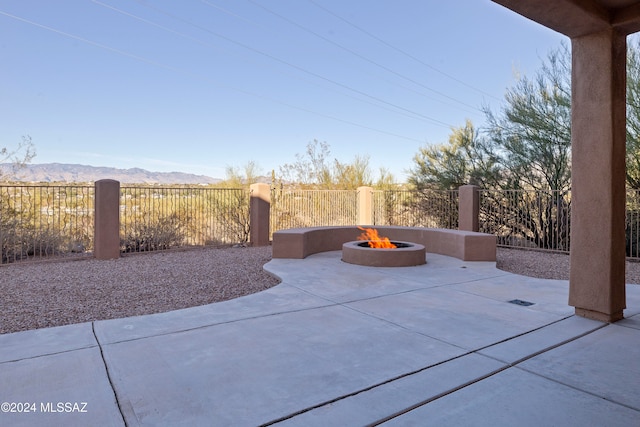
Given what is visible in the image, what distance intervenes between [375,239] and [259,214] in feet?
14.8

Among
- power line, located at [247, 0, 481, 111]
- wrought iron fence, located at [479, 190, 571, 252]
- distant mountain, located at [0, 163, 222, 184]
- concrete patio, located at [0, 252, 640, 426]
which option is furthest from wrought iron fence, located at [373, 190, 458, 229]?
distant mountain, located at [0, 163, 222, 184]

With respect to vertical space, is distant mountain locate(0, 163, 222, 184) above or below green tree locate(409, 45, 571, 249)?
above

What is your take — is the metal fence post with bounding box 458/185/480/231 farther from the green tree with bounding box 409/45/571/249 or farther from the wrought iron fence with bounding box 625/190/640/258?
the wrought iron fence with bounding box 625/190/640/258

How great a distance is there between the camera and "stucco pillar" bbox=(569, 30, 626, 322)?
14.6 feet

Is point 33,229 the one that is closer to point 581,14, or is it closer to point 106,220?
point 106,220

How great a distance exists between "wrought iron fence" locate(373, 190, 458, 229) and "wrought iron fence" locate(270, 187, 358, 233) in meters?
1.19

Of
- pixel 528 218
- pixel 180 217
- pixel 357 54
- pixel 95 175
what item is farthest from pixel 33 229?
pixel 95 175

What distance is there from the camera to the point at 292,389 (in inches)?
114

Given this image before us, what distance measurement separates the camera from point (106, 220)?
32.6 feet

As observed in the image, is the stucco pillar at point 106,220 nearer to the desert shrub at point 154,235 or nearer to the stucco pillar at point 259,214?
the desert shrub at point 154,235

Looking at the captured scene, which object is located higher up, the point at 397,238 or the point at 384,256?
the point at 397,238

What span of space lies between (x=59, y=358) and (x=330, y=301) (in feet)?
10.4

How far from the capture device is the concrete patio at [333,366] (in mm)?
2570

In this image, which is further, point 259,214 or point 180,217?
point 259,214
